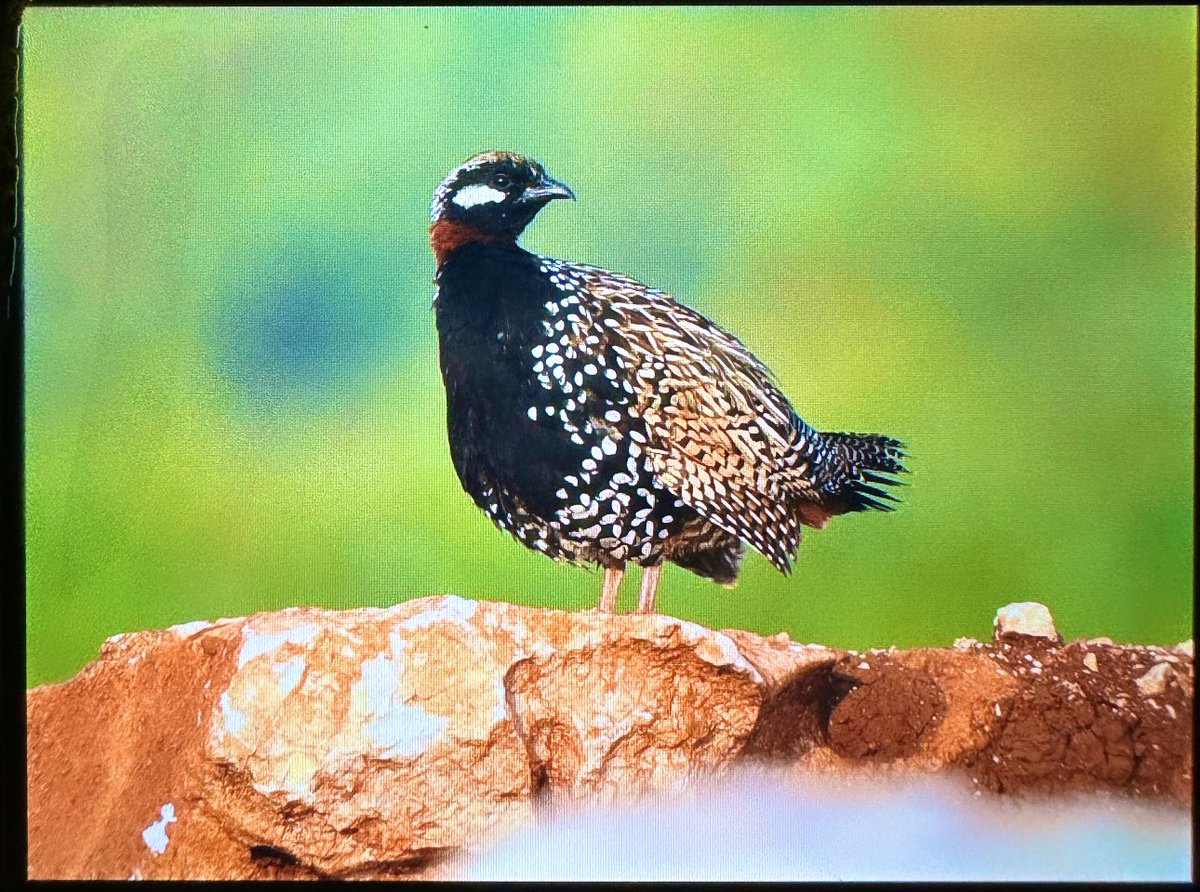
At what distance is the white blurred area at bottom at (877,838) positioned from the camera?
4402 millimetres

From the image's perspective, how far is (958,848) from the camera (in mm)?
4504

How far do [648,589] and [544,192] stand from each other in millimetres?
1610

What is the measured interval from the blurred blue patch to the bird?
35 centimetres

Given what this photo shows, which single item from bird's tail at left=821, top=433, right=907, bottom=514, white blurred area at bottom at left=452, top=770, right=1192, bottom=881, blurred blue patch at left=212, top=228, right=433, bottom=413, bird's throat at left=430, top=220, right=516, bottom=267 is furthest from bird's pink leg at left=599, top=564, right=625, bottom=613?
bird's throat at left=430, top=220, right=516, bottom=267

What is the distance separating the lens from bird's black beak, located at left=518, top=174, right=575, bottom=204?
181 inches

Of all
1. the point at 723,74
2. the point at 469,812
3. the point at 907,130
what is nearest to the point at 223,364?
the point at 469,812

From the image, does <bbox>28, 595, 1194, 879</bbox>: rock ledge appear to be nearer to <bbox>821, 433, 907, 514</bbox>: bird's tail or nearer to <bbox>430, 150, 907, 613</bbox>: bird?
<bbox>430, 150, 907, 613</bbox>: bird

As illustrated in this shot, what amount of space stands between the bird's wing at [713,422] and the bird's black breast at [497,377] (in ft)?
1.03

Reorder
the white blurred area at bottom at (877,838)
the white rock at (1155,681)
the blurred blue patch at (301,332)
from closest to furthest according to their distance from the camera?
the white blurred area at bottom at (877,838), the white rock at (1155,681), the blurred blue patch at (301,332)

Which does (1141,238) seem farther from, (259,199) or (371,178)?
(259,199)

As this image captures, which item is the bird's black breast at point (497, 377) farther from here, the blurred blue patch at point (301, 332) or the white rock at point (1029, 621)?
the white rock at point (1029, 621)

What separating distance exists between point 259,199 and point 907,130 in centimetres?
259

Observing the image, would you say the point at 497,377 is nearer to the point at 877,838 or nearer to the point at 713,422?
the point at 713,422

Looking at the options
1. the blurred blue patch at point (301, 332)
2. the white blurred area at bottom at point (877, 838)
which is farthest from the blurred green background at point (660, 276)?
the white blurred area at bottom at point (877, 838)
